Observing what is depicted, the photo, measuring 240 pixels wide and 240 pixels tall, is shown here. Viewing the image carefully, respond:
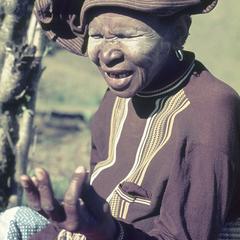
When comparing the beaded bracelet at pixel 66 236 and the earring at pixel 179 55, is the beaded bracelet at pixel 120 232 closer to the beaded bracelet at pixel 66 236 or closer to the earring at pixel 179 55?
the beaded bracelet at pixel 66 236

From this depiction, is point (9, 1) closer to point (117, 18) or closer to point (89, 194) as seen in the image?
point (117, 18)

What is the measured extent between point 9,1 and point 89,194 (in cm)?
230

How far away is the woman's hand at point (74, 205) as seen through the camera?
3.06m

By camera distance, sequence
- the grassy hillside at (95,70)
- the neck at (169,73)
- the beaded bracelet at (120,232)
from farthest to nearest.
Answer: the grassy hillside at (95,70) → the neck at (169,73) → the beaded bracelet at (120,232)

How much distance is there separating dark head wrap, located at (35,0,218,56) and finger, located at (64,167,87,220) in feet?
2.62

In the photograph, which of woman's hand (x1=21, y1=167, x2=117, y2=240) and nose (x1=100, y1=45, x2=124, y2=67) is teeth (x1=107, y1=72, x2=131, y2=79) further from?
woman's hand (x1=21, y1=167, x2=117, y2=240)

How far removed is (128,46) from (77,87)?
1433 cm

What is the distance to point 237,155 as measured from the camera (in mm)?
3695

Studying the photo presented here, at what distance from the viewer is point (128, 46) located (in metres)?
3.68

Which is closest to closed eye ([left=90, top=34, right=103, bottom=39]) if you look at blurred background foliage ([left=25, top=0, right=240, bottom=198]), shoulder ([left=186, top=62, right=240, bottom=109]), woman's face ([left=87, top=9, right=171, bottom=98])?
woman's face ([left=87, top=9, right=171, bottom=98])

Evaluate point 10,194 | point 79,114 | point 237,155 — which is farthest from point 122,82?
point 79,114

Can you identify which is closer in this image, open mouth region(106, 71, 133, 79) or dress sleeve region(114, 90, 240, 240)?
dress sleeve region(114, 90, 240, 240)

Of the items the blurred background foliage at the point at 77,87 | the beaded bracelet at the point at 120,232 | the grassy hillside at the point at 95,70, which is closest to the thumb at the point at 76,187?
the beaded bracelet at the point at 120,232

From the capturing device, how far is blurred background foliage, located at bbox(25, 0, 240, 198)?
12015mm
